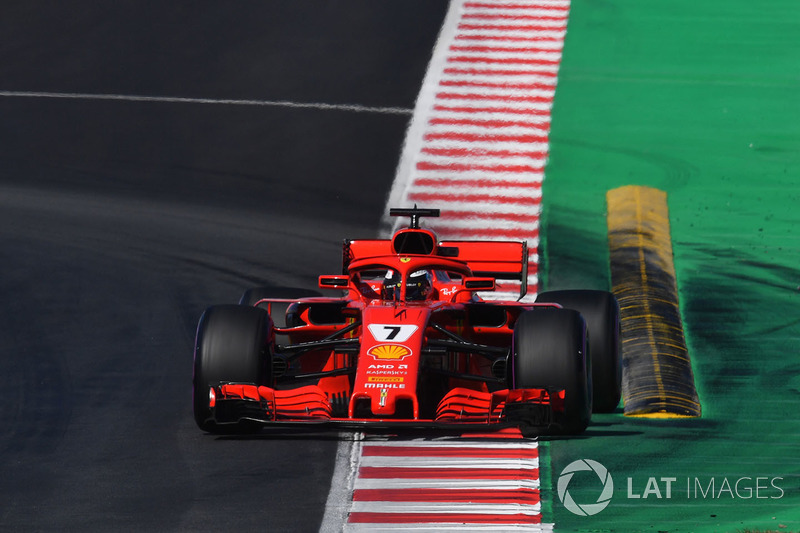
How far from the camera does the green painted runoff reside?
1223 centimetres

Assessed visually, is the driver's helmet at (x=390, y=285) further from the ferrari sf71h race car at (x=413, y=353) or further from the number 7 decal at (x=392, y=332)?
the number 7 decal at (x=392, y=332)

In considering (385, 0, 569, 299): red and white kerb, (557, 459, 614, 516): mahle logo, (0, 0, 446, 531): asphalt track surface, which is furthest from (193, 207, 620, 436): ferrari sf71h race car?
(385, 0, 569, 299): red and white kerb

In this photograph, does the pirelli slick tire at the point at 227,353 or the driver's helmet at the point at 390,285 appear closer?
the pirelli slick tire at the point at 227,353

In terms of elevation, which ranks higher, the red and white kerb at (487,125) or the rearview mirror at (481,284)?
the red and white kerb at (487,125)

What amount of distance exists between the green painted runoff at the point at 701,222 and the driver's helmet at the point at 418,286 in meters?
1.87

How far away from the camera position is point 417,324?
41.8 ft

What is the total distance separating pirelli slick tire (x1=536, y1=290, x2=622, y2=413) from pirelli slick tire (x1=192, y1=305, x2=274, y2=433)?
10.0 ft

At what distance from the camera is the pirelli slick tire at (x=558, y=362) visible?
12.1m

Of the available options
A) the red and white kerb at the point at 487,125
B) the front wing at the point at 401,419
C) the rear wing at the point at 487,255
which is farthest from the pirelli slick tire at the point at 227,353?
the red and white kerb at the point at 487,125

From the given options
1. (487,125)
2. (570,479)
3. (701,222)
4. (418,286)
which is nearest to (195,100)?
(487,125)

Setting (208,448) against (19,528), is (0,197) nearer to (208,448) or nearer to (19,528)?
(208,448)

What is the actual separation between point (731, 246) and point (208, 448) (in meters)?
8.70

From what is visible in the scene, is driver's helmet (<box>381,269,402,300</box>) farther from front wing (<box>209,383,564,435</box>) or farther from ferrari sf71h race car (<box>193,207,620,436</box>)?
front wing (<box>209,383,564,435</box>)

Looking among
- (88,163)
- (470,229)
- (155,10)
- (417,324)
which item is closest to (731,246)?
(470,229)
